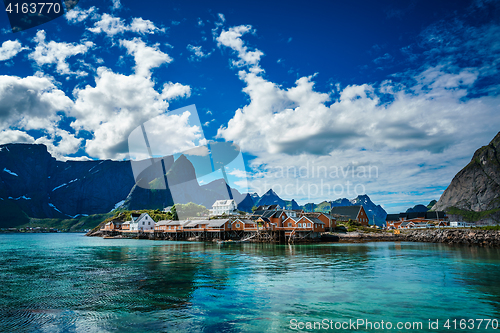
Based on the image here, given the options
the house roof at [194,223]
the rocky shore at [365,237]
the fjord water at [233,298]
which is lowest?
the rocky shore at [365,237]

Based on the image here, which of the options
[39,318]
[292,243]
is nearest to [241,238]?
[292,243]

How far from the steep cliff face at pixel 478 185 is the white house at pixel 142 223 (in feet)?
523

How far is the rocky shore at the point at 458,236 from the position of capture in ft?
172

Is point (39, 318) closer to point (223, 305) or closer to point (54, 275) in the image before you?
point (223, 305)

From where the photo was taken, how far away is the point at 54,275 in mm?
23203

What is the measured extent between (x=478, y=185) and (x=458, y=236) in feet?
381

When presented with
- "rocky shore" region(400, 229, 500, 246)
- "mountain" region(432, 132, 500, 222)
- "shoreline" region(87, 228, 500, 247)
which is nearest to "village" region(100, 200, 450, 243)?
"shoreline" region(87, 228, 500, 247)

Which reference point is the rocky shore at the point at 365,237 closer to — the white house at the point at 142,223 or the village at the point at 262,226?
the village at the point at 262,226

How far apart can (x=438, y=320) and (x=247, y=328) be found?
8.81 metres

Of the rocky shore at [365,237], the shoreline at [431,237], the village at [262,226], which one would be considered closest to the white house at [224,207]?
the village at [262,226]

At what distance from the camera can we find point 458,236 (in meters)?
58.4

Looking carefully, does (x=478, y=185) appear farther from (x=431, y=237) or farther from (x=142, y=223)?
(x=142, y=223)
